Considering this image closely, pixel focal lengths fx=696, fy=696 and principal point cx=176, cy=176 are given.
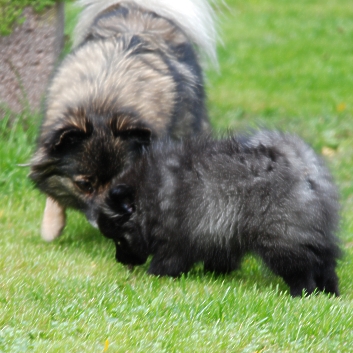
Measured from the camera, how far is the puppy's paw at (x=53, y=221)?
580 cm

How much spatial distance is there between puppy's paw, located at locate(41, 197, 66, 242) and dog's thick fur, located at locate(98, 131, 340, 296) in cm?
86

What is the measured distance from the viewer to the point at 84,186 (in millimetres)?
5355

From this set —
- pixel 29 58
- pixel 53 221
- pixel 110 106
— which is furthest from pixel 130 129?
pixel 29 58

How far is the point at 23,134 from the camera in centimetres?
713

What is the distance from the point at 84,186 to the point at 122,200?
506mm

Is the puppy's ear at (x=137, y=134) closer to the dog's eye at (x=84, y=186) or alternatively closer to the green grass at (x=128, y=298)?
the dog's eye at (x=84, y=186)

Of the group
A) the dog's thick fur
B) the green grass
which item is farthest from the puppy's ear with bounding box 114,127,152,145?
the green grass

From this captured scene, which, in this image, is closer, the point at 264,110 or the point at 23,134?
the point at 23,134

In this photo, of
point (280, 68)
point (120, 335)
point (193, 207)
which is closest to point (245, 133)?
point (193, 207)

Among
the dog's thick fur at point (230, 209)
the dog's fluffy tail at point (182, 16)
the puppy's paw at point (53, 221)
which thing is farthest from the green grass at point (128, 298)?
the dog's fluffy tail at point (182, 16)

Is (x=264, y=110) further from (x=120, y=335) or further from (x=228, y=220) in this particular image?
(x=120, y=335)

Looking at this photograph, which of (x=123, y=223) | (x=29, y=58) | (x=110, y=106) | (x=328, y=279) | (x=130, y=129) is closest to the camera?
(x=328, y=279)

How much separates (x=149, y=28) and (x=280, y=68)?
573 centimetres

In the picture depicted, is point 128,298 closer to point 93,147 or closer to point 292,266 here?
point 292,266
